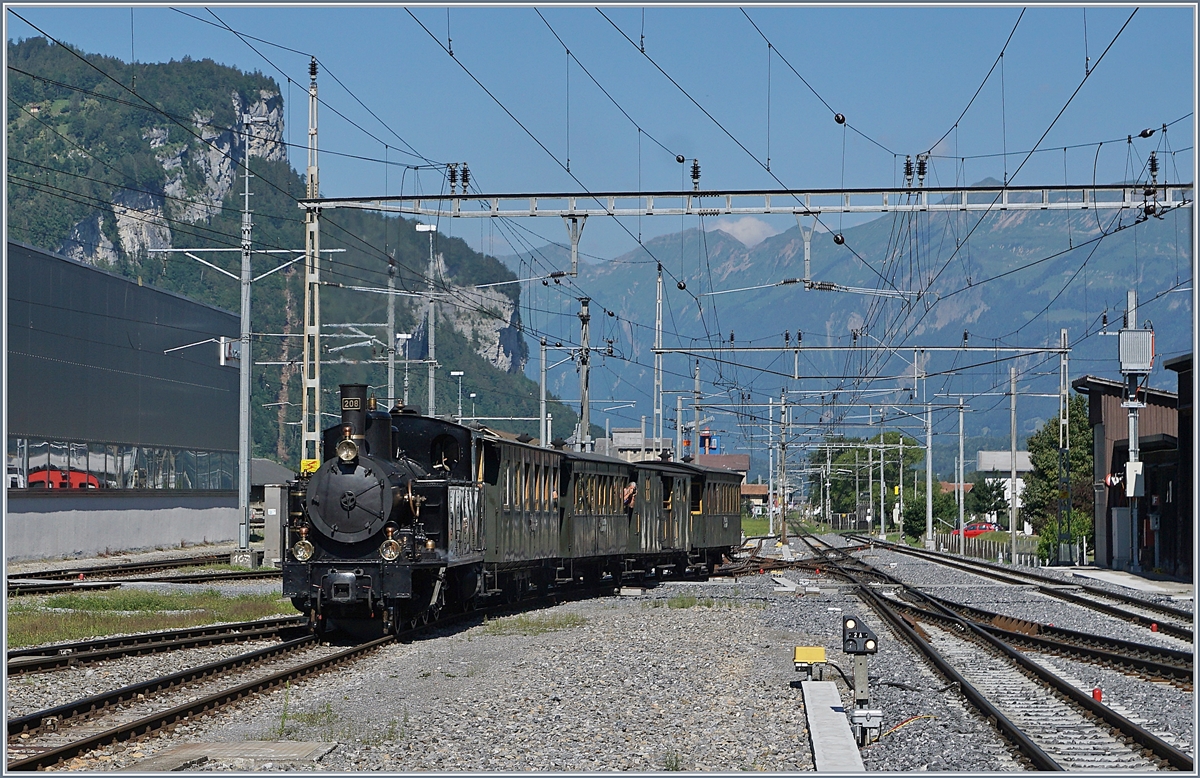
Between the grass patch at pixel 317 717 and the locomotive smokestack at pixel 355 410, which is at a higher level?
the locomotive smokestack at pixel 355 410

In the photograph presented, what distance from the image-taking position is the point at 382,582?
62.5ft

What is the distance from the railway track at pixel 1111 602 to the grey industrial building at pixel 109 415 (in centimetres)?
2666

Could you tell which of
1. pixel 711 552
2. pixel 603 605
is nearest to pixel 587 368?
pixel 711 552

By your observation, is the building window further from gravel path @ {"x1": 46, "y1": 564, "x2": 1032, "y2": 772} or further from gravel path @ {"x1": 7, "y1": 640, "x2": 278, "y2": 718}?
gravel path @ {"x1": 46, "y1": 564, "x2": 1032, "y2": 772}

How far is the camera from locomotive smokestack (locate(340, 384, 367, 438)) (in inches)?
766

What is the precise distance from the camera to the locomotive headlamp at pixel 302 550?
19281 millimetres

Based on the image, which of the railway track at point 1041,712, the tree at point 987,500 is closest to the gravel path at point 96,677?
the railway track at point 1041,712

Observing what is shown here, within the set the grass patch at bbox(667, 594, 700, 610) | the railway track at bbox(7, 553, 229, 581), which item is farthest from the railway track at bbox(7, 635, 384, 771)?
the railway track at bbox(7, 553, 229, 581)

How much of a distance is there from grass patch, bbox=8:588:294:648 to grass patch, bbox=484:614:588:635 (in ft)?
14.0

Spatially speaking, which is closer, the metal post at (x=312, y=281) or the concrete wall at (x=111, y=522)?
the metal post at (x=312, y=281)

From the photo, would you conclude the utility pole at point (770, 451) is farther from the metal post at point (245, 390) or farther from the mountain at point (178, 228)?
the mountain at point (178, 228)

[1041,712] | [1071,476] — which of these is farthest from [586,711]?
[1071,476]

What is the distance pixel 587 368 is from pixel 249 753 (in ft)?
94.3

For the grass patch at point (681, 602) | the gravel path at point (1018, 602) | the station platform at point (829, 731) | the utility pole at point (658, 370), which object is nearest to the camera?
the station platform at point (829, 731)
